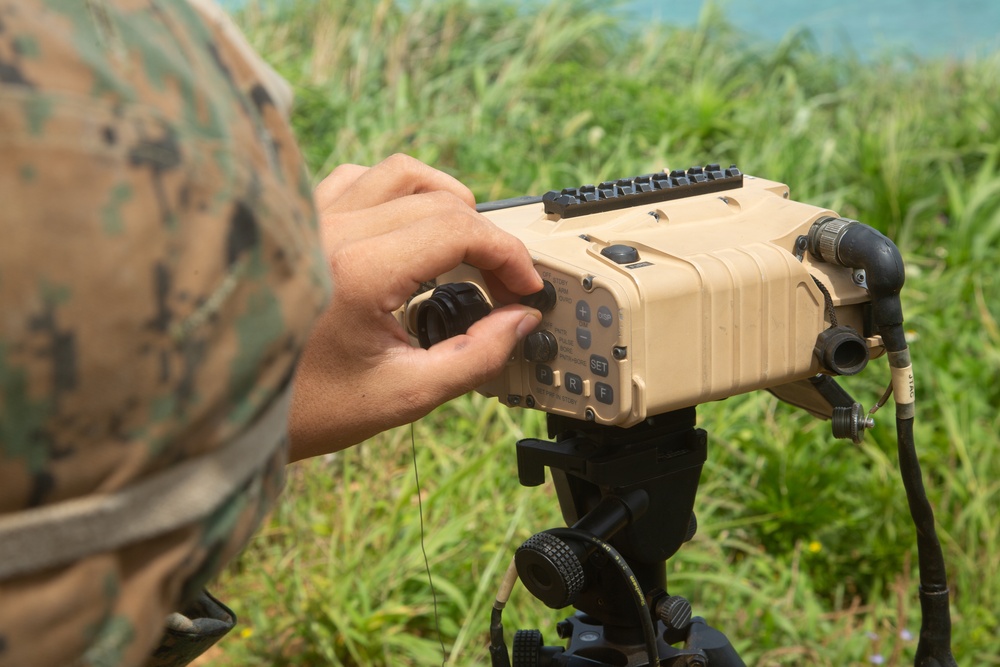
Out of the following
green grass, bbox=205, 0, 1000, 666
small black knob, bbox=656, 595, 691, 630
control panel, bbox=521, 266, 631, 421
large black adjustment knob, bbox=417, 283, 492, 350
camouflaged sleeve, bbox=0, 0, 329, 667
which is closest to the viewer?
camouflaged sleeve, bbox=0, 0, 329, 667

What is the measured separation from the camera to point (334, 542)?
2.72 metres

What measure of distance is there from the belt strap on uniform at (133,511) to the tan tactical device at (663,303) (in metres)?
0.68

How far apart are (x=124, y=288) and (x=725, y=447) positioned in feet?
8.66

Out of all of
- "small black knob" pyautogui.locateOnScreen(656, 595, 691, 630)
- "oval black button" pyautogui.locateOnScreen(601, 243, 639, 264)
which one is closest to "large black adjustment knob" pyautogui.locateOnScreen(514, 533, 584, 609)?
"small black knob" pyautogui.locateOnScreen(656, 595, 691, 630)

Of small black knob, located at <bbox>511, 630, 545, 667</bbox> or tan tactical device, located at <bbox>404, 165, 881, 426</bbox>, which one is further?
small black knob, located at <bbox>511, 630, 545, 667</bbox>

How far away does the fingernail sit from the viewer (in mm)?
1335

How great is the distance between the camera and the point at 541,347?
135 centimetres

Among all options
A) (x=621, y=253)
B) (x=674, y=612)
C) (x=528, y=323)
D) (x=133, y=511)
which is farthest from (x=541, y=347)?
(x=133, y=511)

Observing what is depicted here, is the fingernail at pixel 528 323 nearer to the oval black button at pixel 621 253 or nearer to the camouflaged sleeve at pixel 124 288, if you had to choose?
the oval black button at pixel 621 253

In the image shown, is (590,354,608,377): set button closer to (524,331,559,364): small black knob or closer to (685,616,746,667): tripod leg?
(524,331,559,364): small black knob

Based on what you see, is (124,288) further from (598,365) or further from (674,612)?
(674,612)

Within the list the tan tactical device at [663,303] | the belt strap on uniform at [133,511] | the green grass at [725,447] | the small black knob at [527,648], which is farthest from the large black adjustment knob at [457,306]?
the green grass at [725,447]

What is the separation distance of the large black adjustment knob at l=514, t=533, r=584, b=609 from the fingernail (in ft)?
0.84

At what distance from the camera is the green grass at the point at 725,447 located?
2602 mm
